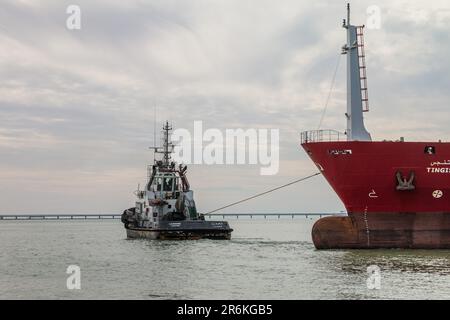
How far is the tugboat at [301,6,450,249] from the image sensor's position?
103 ft

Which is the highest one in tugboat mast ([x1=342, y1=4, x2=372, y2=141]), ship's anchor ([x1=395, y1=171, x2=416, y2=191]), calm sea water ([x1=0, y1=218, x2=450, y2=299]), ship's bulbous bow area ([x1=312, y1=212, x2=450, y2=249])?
tugboat mast ([x1=342, y1=4, x2=372, y2=141])

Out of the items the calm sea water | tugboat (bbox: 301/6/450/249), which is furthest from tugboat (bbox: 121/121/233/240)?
tugboat (bbox: 301/6/450/249)

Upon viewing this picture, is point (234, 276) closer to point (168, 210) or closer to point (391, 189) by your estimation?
point (391, 189)

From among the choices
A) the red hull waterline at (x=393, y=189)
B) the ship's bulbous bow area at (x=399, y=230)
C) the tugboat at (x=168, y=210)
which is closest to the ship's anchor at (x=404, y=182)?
the red hull waterline at (x=393, y=189)

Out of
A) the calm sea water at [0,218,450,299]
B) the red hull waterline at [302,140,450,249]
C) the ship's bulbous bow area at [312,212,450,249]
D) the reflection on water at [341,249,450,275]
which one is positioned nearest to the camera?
the calm sea water at [0,218,450,299]

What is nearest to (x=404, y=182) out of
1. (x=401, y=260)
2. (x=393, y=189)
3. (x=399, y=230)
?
(x=393, y=189)

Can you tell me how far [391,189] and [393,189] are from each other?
10 centimetres

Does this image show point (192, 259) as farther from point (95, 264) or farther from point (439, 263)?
point (439, 263)

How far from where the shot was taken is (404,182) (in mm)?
31297

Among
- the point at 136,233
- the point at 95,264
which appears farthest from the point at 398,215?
the point at 136,233

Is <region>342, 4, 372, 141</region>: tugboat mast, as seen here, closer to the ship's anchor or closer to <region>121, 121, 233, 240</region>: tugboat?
the ship's anchor

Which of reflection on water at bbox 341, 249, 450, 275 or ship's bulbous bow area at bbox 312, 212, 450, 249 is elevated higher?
ship's bulbous bow area at bbox 312, 212, 450, 249

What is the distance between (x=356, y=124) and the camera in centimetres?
3456
